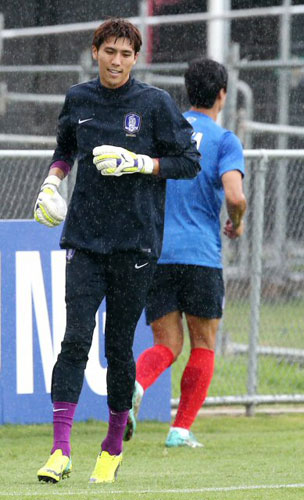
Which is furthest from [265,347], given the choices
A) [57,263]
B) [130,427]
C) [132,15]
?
[132,15]

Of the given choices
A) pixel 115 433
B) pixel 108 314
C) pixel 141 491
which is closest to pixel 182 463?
pixel 115 433

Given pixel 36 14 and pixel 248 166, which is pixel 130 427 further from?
pixel 36 14

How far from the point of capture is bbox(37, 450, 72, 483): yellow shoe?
549 centimetres

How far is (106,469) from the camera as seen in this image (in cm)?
583

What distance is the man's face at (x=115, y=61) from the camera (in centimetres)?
566

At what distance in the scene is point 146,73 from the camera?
11.6m

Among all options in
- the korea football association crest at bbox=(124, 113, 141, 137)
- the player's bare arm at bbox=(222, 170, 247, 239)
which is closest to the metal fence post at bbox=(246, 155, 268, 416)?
the player's bare arm at bbox=(222, 170, 247, 239)

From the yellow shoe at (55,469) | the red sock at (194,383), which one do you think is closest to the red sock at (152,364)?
the red sock at (194,383)

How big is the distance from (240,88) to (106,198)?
600 centimetres

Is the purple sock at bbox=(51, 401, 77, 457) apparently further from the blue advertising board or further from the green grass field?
the blue advertising board

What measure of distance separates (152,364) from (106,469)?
150cm

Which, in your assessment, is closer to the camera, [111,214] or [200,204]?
[111,214]

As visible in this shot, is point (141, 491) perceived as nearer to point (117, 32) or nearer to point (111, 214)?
point (111, 214)

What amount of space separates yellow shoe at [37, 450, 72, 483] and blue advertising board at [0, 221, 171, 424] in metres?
2.39
